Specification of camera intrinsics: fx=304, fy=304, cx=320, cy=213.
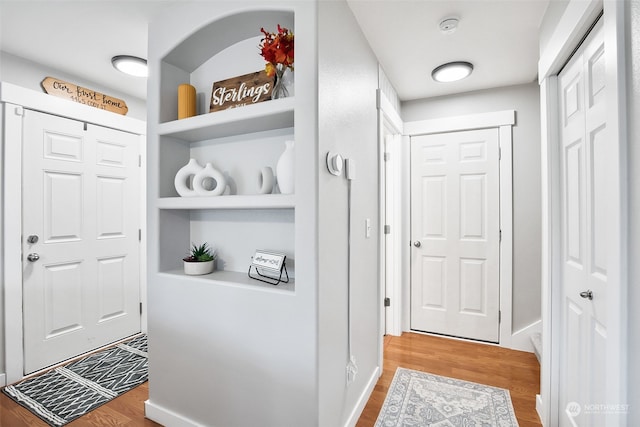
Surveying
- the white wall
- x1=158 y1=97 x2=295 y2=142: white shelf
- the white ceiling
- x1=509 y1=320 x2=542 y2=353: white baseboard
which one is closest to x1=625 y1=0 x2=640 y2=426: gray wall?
the white ceiling

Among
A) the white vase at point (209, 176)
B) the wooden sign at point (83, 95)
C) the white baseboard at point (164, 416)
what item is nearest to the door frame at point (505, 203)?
the white vase at point (209, 176)

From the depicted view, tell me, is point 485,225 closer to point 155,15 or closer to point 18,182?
point 155,15

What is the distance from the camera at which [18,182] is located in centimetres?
221

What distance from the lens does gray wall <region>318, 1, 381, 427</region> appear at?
56.1 inches

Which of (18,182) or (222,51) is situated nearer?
(222,51)

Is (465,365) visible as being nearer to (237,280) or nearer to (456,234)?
(456,234)

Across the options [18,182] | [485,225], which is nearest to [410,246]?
[485,225]

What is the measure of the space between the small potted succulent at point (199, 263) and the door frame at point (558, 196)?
177 centimetres

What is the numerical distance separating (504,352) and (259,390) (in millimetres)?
2328

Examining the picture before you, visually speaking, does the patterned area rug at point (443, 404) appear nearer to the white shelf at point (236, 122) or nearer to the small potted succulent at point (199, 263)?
the small potted succulent at point (199, 263)

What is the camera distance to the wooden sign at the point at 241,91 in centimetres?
158

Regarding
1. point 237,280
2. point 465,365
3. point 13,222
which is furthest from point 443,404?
point 13,222

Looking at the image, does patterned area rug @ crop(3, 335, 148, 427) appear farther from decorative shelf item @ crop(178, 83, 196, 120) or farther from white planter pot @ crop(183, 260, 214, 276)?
decorative shelf item @ crop(178, 83, 196, 120)

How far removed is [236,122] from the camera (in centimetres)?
157
